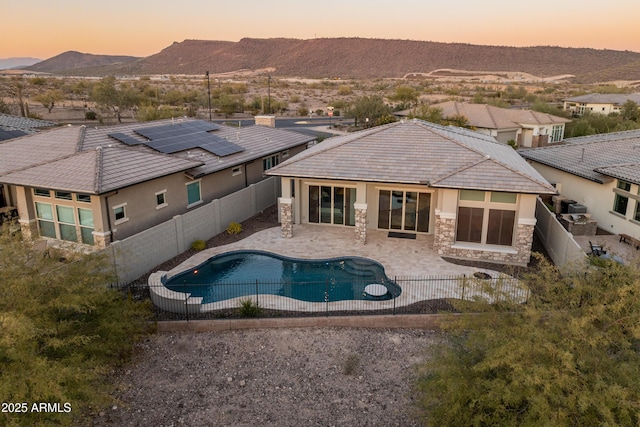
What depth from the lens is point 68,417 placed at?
8227 millimetres

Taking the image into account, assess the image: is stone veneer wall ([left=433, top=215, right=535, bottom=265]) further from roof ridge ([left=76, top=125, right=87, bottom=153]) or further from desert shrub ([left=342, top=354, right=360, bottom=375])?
roof ridge ([left=76, top=125, right=87, bottom=153])

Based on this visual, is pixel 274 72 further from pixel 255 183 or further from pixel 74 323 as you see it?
pixel 74 323

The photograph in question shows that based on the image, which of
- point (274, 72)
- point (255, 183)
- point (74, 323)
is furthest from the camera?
point (274, 72)

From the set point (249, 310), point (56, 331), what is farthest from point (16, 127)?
point (56, 331)

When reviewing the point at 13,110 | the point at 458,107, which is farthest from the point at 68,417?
the point at 13,110

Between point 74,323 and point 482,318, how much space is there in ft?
29.2

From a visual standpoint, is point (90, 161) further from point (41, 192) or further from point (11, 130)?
point (11, 130)

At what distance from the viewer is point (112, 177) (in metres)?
16.8

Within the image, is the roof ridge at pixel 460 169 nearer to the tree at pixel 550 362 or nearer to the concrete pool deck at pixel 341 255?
the concrete pool deck at pixel 341 255

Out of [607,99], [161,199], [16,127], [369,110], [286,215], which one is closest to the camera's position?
[161,199]

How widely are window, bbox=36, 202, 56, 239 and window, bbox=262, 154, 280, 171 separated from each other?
40.1 feet

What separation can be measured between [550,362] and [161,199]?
16.1 meters

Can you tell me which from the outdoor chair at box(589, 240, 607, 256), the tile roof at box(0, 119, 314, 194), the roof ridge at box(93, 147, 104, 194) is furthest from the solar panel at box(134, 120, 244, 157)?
the outdoor chair at box(589, 240, 607, 256)

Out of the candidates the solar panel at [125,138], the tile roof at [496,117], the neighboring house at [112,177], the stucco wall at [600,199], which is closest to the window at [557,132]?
the tile roof at [496,117]
